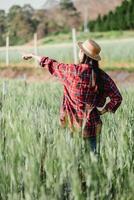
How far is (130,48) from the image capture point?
77.2ft

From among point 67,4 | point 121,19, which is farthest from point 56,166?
point 67,4

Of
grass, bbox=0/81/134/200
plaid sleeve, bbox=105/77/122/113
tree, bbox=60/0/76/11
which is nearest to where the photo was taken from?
grass, bbox=0/81/134/200

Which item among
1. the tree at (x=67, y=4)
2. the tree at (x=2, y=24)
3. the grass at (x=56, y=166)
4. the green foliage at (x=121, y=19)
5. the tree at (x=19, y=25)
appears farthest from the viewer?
the tree at (x=67, y=4)

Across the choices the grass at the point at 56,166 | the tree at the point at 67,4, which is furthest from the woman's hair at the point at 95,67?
the tree at the point at 67,4

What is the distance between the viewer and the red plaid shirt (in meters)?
4.36

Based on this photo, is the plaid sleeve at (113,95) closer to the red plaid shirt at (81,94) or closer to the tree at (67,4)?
the red plaid shirt at (81,94)

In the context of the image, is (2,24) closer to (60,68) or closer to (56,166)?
(60,68)

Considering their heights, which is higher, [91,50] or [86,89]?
[91,50]

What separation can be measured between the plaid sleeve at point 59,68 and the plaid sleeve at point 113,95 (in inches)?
10.4

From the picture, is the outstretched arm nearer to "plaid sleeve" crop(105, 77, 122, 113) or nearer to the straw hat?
the straw hat

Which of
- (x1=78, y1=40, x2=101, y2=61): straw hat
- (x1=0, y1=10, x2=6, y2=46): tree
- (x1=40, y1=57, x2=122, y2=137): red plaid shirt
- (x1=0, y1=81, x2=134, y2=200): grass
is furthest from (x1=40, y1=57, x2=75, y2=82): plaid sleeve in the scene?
(x1=0, y1=10, x2=6, y2=46): tree

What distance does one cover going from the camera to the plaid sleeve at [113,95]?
14.8 ft

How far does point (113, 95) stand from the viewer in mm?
4531

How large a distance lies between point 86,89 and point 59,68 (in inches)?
8.8
